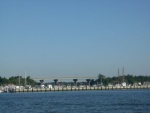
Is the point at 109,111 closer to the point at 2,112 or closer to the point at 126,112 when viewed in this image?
the point at 126,112

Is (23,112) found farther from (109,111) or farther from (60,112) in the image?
(109,111)

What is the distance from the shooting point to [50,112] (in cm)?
6266

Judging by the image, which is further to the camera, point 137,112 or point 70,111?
point 70,111

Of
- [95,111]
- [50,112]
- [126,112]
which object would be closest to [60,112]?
[50,112]

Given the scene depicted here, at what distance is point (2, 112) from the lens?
6556cm

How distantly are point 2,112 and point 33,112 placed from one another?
5.19 meters

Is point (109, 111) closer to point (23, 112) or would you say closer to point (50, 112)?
point (50, 112)

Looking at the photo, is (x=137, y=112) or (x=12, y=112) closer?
(x=137, y=112)

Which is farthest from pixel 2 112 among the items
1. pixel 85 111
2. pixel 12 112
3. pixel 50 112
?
pixel 85 111

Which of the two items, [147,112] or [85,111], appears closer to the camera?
[147,112]

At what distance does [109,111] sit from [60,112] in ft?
23.1

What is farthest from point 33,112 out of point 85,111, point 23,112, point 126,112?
point 126,112

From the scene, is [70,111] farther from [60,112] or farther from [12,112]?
[12,112]

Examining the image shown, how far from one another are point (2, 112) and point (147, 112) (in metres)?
21.1
